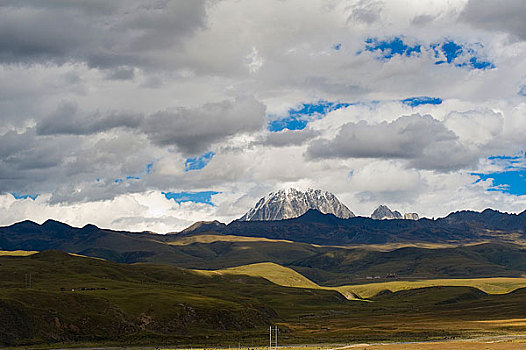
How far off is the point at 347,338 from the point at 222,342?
1370 inches

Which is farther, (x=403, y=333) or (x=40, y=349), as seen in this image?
(x=403, y=333)

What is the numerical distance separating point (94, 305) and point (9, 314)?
104 ft

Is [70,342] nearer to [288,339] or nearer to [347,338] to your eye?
[288,339]

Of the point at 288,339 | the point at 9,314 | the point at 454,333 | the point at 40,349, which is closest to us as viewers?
the point at 40,349

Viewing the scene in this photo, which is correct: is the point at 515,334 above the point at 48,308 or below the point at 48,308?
below

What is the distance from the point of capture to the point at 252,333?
19975 centimetres

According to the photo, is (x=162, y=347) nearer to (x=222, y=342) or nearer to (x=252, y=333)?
(x=222, y=342)

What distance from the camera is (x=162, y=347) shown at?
499ft

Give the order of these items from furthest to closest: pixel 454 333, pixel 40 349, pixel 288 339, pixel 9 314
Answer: pixel 454 333
pixel 288 339
pixel 9 314
pixel 40 349

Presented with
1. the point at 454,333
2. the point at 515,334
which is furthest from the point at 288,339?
the point at 515,334

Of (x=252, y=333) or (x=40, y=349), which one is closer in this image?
(x=40, y=349)

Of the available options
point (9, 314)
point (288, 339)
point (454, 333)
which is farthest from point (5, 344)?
point (454, 333)

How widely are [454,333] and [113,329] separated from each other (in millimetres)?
99254

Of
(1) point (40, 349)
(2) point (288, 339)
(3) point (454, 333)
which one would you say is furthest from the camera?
(3) point (454, 333)
